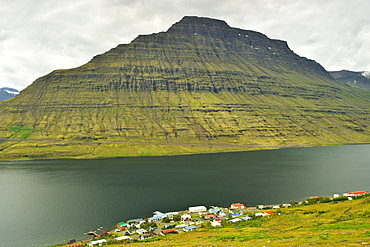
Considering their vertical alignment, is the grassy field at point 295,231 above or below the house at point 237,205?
above

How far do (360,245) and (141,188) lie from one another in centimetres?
10365

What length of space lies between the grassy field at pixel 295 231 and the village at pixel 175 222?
391cm

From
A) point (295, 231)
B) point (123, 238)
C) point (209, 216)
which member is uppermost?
point (295, 231)

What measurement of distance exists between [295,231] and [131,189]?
86186mm

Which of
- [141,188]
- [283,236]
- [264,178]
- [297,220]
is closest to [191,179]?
[141,188]

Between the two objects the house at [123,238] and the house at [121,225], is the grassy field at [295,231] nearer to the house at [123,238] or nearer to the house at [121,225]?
the house at [123,238]

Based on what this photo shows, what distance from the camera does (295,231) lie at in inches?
2169

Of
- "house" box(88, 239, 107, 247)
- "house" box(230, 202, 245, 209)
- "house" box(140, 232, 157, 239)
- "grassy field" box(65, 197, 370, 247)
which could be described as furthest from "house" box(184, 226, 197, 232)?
"house" box(230, 202, 245, 209)

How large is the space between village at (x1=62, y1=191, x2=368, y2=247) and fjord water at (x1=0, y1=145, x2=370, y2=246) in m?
7.32

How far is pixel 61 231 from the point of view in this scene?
8025 cm

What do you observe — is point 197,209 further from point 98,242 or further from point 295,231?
point 295,231

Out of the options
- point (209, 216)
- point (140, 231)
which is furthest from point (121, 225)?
point (209, 216)

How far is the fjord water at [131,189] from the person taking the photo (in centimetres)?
8694

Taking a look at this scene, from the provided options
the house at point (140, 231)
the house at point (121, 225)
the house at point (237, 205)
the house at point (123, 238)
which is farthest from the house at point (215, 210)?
the house at point (123, 238)
